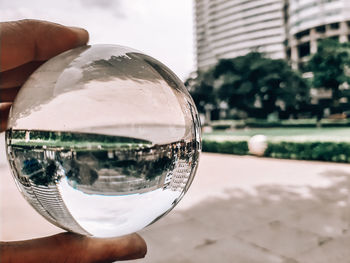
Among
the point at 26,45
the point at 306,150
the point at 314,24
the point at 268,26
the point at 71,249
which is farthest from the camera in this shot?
the point at 268,26

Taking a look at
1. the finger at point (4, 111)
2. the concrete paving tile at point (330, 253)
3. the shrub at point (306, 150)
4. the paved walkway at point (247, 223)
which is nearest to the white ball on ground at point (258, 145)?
the shrub at point (306, 150)

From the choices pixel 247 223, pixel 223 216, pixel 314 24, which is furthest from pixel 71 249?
pixel 314 24

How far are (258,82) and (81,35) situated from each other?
40.1 m

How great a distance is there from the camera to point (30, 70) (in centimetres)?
164

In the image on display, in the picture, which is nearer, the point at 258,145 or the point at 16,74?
the point at 16,74

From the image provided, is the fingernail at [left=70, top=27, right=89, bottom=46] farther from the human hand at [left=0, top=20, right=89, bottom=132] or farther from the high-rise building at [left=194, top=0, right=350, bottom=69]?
the high-rise building at [left=194, top=0, right=350, bottom=69]

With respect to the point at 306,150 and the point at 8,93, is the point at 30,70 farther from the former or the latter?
the point at 306,150

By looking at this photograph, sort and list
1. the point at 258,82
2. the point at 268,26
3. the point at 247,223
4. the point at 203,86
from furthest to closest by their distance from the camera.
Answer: the point at 268,26 < the point at 203,86 < the point at 258,82 < the point at 247,223

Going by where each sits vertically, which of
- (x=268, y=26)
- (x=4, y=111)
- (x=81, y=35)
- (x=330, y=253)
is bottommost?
(x=330, y=253)

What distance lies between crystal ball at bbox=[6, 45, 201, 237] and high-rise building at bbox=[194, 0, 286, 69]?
8734 centimetres

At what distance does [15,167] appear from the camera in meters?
1.25

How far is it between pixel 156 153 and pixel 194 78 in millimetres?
49764

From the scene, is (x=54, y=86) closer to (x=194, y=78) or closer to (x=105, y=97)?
(x=105, y=97)

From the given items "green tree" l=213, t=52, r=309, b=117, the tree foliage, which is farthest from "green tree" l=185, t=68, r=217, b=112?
"green tree" l=213, t=52, r=309, b=117
